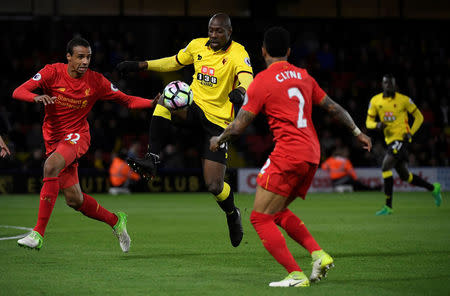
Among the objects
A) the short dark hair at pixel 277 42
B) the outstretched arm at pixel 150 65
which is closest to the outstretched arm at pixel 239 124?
the short dark hair at pixel 277 42

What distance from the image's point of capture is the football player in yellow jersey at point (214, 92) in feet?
27.3

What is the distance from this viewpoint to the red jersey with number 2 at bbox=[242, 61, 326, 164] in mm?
5953

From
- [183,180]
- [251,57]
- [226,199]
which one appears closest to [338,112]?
[226,199]

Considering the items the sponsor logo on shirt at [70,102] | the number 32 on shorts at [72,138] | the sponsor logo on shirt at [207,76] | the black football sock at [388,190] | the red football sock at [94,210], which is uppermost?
the sponsor logo on shirt at [207,76]

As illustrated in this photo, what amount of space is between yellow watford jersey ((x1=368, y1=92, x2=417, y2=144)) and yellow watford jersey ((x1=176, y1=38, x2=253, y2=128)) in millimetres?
6618

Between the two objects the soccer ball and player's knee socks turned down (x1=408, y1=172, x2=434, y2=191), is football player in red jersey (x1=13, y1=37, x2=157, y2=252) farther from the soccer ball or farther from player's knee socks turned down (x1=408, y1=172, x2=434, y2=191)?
player's knee socks turned down (x1=408, y1=172, x2=434, y2=191)

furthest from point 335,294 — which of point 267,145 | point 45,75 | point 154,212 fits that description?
point 267,145

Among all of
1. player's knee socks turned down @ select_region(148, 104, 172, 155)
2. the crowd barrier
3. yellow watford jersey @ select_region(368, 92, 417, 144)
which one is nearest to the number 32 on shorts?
player's knee socks turned down @ select_region(148, 104, 172, 155)

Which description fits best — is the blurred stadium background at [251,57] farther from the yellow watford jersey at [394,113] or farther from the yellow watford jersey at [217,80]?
the yellow watford jersey at [217,80]

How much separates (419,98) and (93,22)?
11364mm

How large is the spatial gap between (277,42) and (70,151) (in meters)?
2.97

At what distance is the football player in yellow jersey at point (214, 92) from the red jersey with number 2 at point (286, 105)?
7.24 ft

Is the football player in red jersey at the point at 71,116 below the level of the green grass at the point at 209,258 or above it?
above

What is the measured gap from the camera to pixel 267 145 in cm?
2416
